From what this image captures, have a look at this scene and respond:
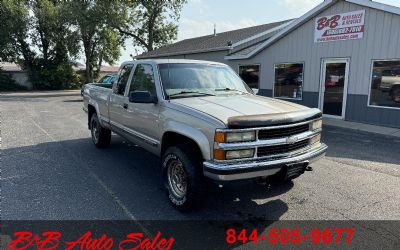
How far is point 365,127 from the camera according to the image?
407 inches

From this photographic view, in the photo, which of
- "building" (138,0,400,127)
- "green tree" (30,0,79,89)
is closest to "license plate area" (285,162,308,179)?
"building" (138,0,400,127)

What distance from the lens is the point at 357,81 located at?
36.8 ft

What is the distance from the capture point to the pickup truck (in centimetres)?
343

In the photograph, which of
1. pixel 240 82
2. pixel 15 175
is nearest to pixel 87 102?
pixel 15 175

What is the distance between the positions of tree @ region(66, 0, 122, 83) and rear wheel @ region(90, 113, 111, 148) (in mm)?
26698

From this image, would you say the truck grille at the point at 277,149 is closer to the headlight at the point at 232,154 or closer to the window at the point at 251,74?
the headlight at the point at 232,154

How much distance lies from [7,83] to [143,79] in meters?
32.3

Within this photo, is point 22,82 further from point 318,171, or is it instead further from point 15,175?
point 318,171

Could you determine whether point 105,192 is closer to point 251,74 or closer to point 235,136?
point 235,136

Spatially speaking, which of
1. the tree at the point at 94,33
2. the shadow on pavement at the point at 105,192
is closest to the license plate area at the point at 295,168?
the shadow on pavement at the point at 105,192

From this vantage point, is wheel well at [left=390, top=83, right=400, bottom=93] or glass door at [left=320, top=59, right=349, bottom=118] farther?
glass door at [left=320, top=59, right=349, bottom=118]

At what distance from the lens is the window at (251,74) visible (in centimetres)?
1558

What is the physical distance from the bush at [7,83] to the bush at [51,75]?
5.41 feet

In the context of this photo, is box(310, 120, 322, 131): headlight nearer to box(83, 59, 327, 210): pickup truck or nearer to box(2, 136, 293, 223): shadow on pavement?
box(83, 59, 327, 210): pickup truck
